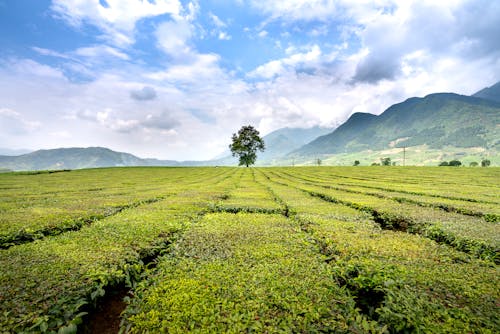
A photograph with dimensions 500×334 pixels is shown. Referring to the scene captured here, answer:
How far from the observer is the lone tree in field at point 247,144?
107 metres

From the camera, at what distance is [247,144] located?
107812 mm

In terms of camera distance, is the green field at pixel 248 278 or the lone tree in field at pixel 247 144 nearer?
the green field at pixel 248 278

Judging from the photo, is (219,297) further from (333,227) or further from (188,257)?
(333,227)

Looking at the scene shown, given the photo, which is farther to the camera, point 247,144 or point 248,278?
point 247,144

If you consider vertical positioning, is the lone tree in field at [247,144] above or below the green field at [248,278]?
above

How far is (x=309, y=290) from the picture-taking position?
15.7 ft

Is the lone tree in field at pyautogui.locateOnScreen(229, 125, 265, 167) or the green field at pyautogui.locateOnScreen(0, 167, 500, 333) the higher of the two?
the lone tree in field at pyautogui.locateOnScreen(229, 125, 265, 167)

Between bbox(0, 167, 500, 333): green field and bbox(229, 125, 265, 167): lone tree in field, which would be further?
bbox(229, 125, 265, 167): lone tree in field

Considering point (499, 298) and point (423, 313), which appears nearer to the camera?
point (423, 313)

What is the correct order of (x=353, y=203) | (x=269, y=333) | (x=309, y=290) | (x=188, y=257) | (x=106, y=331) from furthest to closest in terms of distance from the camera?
1. (x=353, y=203)
2. (x=188, y=257)
3. (x=309, y=290)
4. (x=106, y=331)
5. (x=269, y=333)

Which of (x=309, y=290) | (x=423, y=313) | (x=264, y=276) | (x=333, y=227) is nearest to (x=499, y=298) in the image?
(x=423, y=313)

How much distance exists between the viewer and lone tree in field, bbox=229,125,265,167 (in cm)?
10653

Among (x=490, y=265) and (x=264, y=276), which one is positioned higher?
(x=264, y=276)

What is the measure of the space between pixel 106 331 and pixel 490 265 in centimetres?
900
